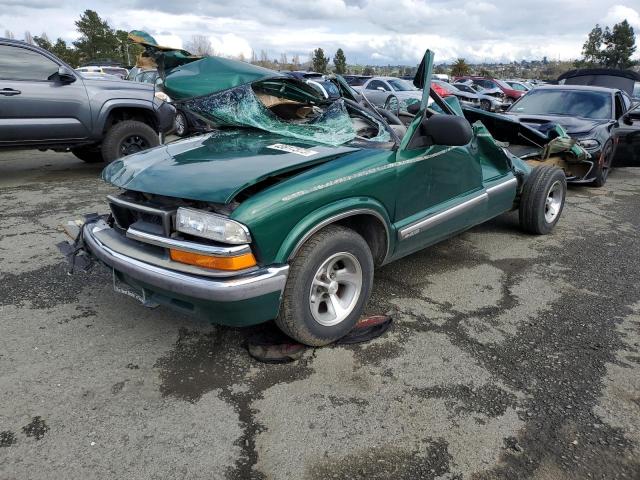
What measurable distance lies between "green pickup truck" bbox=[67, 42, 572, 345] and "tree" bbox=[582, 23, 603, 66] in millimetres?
55493

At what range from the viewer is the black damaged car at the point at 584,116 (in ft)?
23.7

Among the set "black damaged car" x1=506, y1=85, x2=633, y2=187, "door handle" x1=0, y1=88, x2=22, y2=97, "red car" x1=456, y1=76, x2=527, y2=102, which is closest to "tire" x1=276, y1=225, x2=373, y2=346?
"black damaged car" x1=506, y1=85, x2=633, y2=187

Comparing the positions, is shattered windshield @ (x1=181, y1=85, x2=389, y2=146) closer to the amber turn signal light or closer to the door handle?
the amber turn signal light

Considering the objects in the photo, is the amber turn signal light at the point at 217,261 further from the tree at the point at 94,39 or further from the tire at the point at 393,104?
the tree at the point at 94,39

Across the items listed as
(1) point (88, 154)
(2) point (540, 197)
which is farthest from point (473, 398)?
(1) point (88, 154)

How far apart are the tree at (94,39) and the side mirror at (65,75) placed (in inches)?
1729

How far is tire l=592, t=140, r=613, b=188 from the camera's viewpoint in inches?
291

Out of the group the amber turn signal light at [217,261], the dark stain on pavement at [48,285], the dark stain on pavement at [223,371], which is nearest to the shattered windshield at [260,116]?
the amber turn signal light at [217,261]

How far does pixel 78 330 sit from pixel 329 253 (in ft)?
5.69

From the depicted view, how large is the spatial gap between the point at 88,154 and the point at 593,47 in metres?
55.3

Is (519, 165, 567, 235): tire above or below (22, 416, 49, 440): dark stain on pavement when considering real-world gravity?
above

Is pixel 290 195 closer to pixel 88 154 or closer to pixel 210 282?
pixel 210 282

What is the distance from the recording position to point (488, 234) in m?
5.38

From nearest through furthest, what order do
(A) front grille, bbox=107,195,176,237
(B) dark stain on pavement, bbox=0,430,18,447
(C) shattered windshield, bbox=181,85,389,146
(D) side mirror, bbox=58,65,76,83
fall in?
1. (B) dark stain on pavement, bbox=0,430,18,447
2. (A) front grille, bbox=107,195,176,237
3. (C) shattered windshield, bbox=181,85,389,146
4. (D) side mirror, bbox=58,65,76,83
